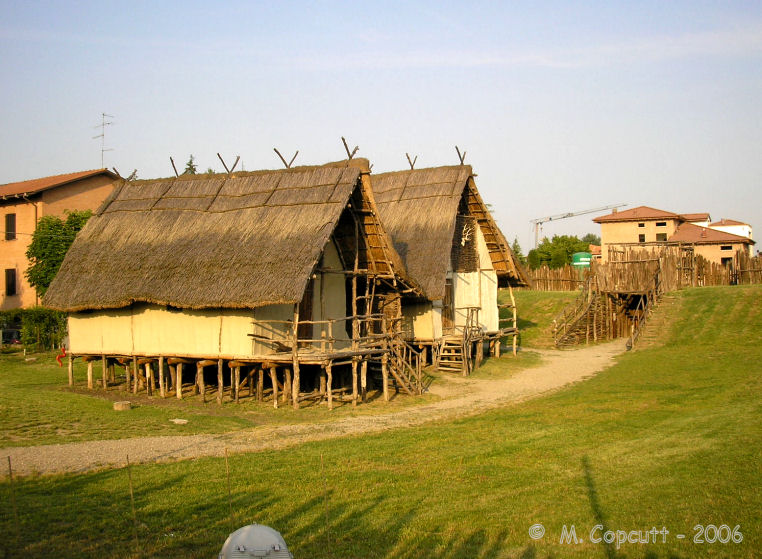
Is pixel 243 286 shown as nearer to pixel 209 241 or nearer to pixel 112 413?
pixel 209 241

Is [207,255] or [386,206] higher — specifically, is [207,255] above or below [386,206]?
below

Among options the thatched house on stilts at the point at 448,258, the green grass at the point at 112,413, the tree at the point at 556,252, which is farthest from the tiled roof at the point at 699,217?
the green grass at the point at 112,413

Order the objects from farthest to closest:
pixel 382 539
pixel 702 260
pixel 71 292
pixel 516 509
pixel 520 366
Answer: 1. pixel 702 260
2. pixel 520 366
3. pixel 71 292
4. pixel 516 509
5. pixel 382 539

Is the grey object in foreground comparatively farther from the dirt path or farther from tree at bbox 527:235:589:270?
tree at bbox 527:235:589:270

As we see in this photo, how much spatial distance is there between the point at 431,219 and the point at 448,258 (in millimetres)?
2443

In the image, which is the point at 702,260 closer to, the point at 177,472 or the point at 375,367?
the point at 375,367

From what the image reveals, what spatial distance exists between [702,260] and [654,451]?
34.2m

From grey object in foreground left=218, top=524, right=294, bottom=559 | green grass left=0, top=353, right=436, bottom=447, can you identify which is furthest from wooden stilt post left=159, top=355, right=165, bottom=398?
grey object in foreground left=218, top=524, right=294, bottom=559

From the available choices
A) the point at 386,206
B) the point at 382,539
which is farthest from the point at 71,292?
the point at 382,539

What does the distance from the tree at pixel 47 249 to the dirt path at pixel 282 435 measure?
19.7 metres

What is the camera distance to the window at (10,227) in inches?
1560

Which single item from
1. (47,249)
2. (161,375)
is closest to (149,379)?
(161,375)

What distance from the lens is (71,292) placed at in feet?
82.1

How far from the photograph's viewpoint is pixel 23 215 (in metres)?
39.1
